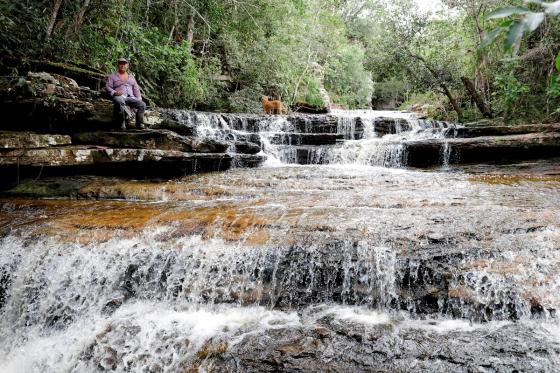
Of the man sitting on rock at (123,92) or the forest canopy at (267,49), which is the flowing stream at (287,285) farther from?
the forest canopy at (267,49)

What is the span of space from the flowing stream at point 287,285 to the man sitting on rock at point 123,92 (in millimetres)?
2707

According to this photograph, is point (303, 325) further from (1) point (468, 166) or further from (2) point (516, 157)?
(2) point (516, 157)

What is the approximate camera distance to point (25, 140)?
6254 millimetres

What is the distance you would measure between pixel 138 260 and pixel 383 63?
1309 cm

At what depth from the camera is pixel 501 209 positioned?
4.57 m

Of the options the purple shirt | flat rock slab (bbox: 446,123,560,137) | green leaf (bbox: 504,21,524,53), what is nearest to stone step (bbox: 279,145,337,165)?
flat rock slab (bbox: 446,123,560,137)

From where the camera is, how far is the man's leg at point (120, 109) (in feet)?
24.6

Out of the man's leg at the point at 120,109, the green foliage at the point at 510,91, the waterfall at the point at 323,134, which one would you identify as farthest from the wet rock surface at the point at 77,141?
the green foliage at the point at 510,91

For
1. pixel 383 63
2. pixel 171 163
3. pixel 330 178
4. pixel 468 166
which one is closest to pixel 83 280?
pixel 171 163

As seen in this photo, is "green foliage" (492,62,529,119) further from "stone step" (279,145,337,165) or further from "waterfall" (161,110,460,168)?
"stone step" (279,145,337,165)

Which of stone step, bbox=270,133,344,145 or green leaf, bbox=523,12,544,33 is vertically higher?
stone step, bbox=270,133,344,145

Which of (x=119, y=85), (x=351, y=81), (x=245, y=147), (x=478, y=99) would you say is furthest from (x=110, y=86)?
(x=351, y=81)

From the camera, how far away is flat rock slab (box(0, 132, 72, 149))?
19.9 ft

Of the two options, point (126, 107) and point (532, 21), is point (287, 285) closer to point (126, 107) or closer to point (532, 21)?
point (532, 21)
